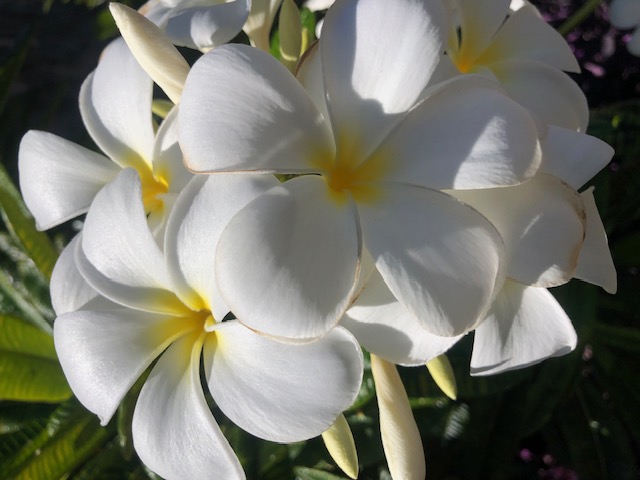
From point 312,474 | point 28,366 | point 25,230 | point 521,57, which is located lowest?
point 312,474

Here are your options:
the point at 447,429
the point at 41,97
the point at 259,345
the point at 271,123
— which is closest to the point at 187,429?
the point at 259,345

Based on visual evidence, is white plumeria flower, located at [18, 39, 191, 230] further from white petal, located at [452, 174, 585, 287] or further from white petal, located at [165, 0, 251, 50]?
Answer: white petal, located at [452, 174, 585, 287]

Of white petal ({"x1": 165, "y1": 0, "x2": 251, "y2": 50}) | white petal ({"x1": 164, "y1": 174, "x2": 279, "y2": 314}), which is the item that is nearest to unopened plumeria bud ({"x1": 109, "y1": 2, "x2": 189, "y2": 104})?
white petal ({"x1": 165, "y1": 0, "x2": 251, "y2": 50})

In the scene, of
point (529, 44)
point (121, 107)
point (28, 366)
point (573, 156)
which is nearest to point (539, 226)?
point (573, 156)

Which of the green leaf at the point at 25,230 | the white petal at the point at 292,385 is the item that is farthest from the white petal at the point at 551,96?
the green leaf at the point at 25,230

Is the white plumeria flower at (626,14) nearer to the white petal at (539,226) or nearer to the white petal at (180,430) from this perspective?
the white petal at (539,226)

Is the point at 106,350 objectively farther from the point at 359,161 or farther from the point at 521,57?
the point at 521,57
